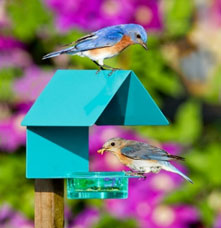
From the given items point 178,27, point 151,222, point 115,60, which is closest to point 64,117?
point 151,222

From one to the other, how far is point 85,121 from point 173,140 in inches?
144

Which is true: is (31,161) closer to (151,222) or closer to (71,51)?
(71,51)

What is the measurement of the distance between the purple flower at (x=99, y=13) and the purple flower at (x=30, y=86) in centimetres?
48

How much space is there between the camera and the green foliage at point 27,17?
7906 mm

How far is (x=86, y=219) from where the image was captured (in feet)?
24.1

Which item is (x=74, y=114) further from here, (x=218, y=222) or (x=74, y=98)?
(x=218, y=222)

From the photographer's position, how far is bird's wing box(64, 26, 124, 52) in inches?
174

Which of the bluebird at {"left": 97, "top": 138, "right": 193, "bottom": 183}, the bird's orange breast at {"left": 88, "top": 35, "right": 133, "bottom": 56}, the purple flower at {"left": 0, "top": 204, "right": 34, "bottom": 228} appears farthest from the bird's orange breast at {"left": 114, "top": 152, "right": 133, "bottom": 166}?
the purple flower at {"left": 0, "top": 204, "right": 34, "bottom": 228}

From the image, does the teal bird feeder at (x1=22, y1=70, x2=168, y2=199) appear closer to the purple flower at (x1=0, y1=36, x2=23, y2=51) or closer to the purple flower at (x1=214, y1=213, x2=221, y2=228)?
the purple flower at (x1=214, y1=213, x2=221, y2=228)

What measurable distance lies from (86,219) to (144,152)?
9.97 feet

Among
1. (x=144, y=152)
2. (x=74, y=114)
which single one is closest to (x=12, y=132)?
(x=144, y=152)

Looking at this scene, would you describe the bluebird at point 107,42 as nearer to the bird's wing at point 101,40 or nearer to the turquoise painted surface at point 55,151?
the bird's wing at point 101,40

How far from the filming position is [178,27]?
27.2 feet

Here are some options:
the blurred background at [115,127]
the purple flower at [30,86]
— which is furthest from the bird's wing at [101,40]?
the purple flower at [30,86]
